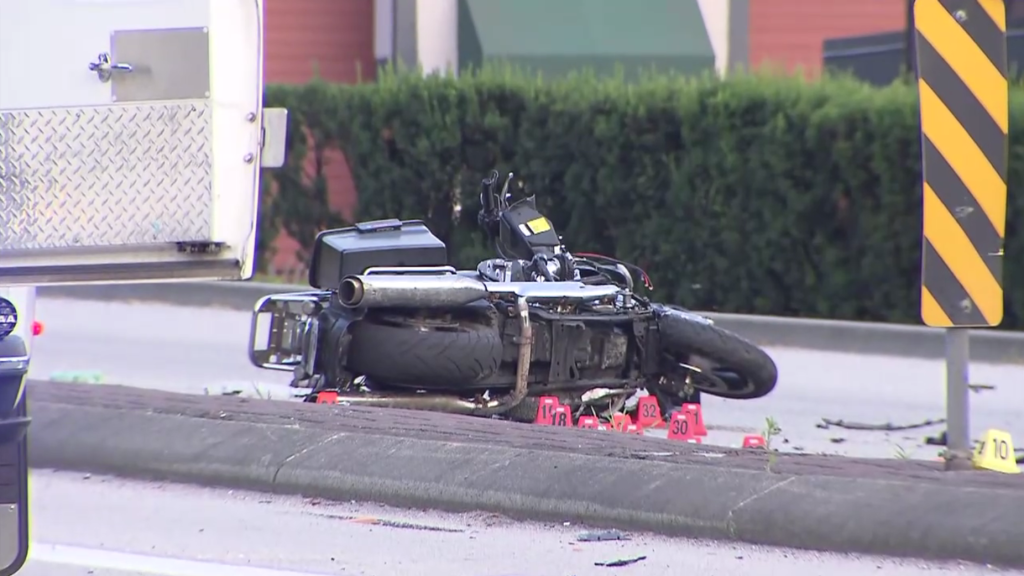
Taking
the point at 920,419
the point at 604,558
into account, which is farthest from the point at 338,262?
the point at 920,419

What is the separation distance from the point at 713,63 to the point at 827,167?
6129 millimetres

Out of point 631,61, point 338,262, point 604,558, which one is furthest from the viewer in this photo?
point 631,61

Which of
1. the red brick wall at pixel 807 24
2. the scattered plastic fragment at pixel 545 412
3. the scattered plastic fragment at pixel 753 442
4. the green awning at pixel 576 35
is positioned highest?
the red brick wall at pixel 807 24

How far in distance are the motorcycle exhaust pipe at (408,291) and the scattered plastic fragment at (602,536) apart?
6.18ft

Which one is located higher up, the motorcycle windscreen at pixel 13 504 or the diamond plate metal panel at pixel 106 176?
the diamond plate metal panel at pixel 106 176

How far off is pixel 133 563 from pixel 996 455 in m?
3.98

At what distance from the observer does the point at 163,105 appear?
5055 mm

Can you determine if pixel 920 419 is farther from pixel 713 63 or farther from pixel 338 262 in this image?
pixel 713 63

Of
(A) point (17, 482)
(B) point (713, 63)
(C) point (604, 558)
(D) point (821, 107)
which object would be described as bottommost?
(C) point (604, 558)

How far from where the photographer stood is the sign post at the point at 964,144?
21.1 ft

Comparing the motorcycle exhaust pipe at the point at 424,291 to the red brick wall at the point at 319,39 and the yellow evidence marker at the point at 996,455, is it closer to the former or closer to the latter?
the yellow evidence marker at the point at 996,455

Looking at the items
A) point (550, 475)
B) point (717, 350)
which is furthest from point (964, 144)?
point (717, 350)

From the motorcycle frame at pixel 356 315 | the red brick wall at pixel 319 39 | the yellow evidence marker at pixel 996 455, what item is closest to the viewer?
the yellow evidence marker at pixel 996 455

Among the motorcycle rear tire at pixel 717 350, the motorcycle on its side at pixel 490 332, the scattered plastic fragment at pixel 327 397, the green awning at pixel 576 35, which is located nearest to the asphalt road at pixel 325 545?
the scattered plastic fragment at pixel 327 397
